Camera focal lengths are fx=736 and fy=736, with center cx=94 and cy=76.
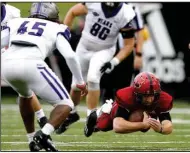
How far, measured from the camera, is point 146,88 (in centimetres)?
582

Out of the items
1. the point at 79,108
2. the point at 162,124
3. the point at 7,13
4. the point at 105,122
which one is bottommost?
the point at 79,108

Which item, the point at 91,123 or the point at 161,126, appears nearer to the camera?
the point at 161,126

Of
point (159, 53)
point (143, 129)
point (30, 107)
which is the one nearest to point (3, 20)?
point (30, 107)

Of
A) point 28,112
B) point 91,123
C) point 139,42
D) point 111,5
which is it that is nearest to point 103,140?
point 91,123

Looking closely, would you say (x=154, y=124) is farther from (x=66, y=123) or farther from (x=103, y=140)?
(x=66, y=123)

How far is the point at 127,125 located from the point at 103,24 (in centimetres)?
249

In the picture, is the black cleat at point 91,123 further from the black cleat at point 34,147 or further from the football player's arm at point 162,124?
the black cleat at point 34,147

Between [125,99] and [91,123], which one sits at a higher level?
[125,99]

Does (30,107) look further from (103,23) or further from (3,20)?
(103,23)

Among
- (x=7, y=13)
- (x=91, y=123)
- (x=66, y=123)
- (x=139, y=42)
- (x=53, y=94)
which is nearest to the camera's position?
(x=53, y=94)

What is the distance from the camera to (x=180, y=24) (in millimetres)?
12844

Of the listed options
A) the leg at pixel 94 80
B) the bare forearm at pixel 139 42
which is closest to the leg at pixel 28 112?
the leg at pixel 94 80

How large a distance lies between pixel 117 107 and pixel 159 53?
680 cm

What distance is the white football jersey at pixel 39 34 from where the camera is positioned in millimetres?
5824
